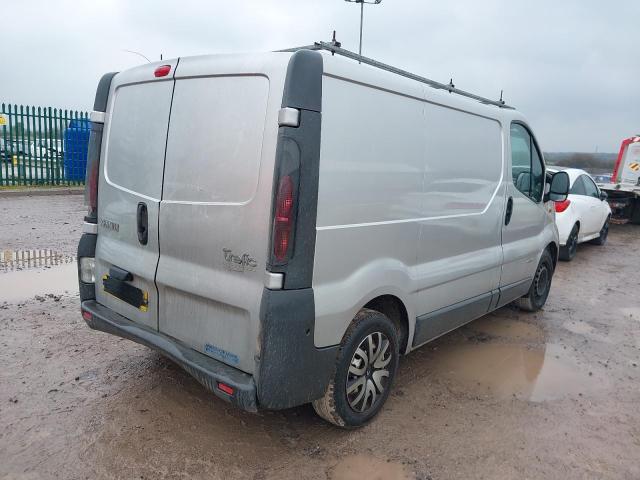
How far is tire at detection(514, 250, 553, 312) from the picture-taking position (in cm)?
558

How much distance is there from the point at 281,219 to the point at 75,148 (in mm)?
14398

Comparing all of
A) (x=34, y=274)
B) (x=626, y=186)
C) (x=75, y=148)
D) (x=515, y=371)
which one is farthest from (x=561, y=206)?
(x=75, y=148)

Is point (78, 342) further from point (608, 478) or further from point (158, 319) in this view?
point (608, 478)

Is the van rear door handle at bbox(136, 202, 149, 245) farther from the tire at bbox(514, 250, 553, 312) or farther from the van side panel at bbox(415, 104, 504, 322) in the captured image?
the tire at bbox(514, 250, 553, 312)

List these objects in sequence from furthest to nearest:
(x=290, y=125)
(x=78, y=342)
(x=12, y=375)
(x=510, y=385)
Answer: (x=78, y=342), (x=510, y=385), (x=12, y=375), (x=290, y=125)

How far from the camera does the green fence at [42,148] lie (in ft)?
44.2

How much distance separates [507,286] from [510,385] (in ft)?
3.65

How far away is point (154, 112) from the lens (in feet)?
9.87

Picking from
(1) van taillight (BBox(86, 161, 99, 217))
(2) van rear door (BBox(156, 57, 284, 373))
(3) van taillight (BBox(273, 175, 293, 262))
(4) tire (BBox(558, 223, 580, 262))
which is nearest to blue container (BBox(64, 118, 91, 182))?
(1) van taillight (BBox(86, 161, 99, 217))

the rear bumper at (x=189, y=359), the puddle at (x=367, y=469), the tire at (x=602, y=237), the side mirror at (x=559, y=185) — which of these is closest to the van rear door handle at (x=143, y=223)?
the rear bumper at (x=189, y=359)

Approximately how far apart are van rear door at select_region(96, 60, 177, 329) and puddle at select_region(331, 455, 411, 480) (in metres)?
1.39

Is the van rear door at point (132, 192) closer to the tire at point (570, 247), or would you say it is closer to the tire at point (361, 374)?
the tire at point (361, 374)

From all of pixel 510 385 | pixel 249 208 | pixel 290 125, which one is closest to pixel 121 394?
pixel 249 208

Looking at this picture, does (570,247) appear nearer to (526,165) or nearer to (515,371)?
(526,165)
